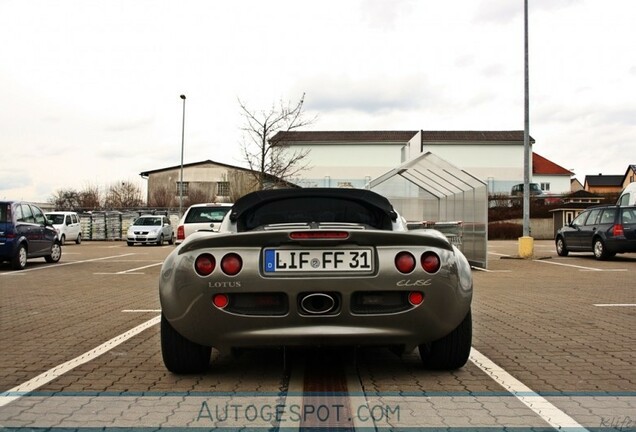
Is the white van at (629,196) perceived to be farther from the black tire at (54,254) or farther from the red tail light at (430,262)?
the red tail light at (430,262)

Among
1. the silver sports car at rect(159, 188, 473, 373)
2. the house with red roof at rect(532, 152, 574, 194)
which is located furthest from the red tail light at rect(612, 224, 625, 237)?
the house with red roof at rect(532, 152, 574, 194)

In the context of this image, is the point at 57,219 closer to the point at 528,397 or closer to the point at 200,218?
the point at 200,218

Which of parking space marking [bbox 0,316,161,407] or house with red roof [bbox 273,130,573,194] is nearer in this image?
parking space marking [bbox 0,316,161,407]

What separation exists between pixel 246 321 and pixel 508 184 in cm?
6798

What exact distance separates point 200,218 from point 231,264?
12.6 m

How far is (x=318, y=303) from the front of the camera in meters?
3.83

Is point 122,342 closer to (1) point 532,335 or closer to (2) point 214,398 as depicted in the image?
Result: (2) point 214,398

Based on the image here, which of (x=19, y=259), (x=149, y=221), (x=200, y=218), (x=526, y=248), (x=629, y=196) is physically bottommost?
(x=19, y=259)

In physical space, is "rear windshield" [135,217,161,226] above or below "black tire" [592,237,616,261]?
above

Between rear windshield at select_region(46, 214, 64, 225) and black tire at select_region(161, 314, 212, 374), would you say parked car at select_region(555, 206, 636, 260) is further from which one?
rear windshield at select_region(46, 214, 64, 225)

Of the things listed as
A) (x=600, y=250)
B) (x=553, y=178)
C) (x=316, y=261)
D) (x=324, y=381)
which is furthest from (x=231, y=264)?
(x=553, y=178)

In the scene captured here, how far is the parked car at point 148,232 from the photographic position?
31.2m

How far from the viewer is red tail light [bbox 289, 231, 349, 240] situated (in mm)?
3844

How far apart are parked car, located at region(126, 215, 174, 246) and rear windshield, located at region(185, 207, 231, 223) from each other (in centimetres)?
1561
